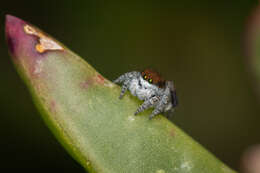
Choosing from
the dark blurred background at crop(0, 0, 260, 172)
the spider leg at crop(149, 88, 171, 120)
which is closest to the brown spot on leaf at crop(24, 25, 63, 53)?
the spider leg at crop(149, 88, 171, 120)

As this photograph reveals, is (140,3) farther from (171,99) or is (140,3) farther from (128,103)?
(128,103)

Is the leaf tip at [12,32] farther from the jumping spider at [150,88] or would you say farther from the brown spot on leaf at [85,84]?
the jumping spider at [150,88]

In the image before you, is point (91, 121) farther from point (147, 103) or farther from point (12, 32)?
point (12, 32)

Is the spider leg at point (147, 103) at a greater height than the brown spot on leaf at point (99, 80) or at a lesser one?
lesser

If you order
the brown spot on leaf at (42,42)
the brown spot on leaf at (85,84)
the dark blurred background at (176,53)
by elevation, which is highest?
the brown spot on leaf at (42,42)

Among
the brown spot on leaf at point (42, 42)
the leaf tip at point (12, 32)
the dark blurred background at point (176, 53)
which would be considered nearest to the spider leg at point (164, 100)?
the brown spot on leaf at point (42, 42)

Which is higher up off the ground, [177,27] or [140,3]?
[140,3]

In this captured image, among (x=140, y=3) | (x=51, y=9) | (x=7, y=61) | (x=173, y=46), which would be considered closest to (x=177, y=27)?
(x=173, y=46)
